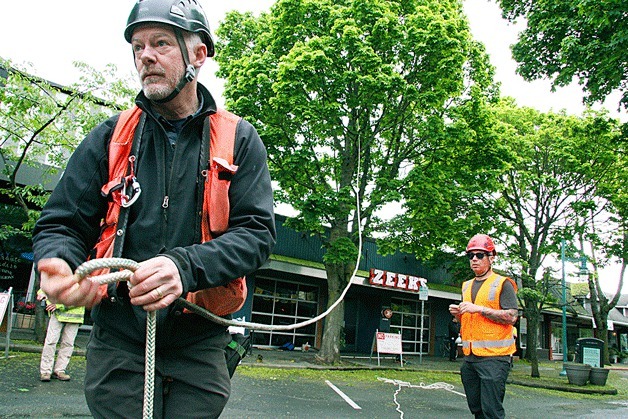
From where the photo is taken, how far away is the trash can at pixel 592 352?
17406 mm

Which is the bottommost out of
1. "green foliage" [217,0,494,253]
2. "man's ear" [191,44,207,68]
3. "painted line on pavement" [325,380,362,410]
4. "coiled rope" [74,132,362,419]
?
"painted line on pavement" [325,380,362,410]

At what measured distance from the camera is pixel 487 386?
16.2 ft

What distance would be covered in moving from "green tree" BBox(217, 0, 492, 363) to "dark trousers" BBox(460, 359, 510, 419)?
1010cm

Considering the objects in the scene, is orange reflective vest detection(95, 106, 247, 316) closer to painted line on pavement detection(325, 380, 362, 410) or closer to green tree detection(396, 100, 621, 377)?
painted line on pavement detection(325, 380, 362, 410)

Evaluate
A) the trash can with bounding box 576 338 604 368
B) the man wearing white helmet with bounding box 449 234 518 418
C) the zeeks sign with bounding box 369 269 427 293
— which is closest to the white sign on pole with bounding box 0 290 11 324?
the man wearing white helmet with bounding box 449 234 518 418

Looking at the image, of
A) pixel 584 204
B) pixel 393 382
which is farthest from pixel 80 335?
pixel 584 204

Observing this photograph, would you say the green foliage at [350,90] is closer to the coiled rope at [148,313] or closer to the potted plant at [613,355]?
the coiled rope at [148,313]

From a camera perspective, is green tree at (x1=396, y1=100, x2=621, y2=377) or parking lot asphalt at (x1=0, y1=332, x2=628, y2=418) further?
green tree at (x1=396, y1=100, x2=621, y2=377)

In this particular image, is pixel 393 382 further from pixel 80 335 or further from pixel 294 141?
pixel 80 335

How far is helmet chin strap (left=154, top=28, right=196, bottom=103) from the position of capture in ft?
6.12

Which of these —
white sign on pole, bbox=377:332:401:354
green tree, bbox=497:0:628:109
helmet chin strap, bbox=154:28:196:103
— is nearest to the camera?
helmet chin strap, bbox=154:28:196:103

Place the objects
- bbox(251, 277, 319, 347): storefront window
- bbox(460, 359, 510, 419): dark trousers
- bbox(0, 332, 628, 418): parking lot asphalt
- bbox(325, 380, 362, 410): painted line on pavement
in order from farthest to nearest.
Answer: bbox(251, 277, 319, 347): storefront window < bbox(325, 380, 362, 410): painted line on pavement < bbox(0, 332, 628, 418): parking lot asphalt < bbox(460, 359, 510, 419): dark trousers

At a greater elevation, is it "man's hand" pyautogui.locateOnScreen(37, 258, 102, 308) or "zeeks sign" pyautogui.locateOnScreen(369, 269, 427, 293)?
"zeeks sign" pyautogui.locateOnScreen(369, 269, 427, 293)

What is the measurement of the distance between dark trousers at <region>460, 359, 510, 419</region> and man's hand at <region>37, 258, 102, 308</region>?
14.4 feet
